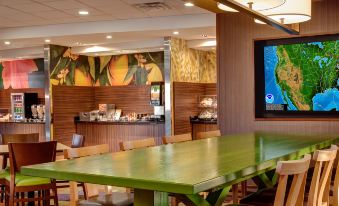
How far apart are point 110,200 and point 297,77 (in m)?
4.10

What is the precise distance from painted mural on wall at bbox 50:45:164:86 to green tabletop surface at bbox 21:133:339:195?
7569 mm

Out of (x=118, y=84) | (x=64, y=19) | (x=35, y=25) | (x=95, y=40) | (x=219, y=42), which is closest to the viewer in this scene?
(x=219, y=42)

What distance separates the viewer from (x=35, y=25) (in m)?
9.16

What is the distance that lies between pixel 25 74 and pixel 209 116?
18.4 ft

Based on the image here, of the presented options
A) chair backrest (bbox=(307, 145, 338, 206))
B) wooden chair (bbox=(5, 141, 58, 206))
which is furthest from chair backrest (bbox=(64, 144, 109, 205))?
chair backrest (bbox=(307, 145, 338, 206))

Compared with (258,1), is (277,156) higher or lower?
lower

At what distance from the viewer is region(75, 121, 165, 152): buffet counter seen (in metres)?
10.2

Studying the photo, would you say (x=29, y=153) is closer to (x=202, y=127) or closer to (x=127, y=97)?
(x=202, y=127)

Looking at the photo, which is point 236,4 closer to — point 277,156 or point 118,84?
point 277,156

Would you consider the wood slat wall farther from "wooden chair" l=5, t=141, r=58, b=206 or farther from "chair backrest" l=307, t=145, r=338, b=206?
"chair backrest" l=307, t=145, r=338, b=206

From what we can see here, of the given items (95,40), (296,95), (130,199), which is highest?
(95,40)

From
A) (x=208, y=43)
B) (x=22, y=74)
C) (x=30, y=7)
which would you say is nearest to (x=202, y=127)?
(x=208, y=43)

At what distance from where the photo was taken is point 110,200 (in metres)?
3.29

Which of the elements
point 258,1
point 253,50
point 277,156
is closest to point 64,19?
point 253,50
